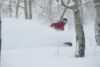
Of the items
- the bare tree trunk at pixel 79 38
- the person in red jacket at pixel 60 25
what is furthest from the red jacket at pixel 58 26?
the bare tree trunk at pixel 79 38

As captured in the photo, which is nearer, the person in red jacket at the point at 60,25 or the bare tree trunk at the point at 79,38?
the bare tree trunk at the point at 79,38

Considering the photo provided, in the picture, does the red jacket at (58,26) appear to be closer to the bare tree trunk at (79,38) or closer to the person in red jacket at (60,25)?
the person in red jacket at (60,25)

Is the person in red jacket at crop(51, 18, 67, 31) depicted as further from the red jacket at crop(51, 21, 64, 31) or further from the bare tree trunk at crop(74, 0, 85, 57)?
the bare tree trunk at crop(74, 0, 85, 57)

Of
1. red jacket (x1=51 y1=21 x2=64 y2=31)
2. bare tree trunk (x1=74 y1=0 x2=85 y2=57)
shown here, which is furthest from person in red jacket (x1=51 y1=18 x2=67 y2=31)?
bare tree trunk (x1=74 y1=0 x2=85 y2=57)

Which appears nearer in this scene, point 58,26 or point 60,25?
point 60,25

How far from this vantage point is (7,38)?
30.8 feet

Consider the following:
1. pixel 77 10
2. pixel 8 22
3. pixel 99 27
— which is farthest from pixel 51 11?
pixel 99 27

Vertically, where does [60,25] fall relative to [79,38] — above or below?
above

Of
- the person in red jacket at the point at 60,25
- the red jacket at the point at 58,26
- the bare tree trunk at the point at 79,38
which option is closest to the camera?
the bare tree trunk at the point at 79,38

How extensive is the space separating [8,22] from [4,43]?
2213 mm

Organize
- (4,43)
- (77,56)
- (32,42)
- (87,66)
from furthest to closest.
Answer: (32,42), (4,43), (77,56), (87,66)

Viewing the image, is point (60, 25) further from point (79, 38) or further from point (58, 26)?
point (79, 38)

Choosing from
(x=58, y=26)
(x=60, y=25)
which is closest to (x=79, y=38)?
(x=60, y=25)

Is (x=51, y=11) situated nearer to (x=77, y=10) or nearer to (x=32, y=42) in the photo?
(x=32, y=42)
